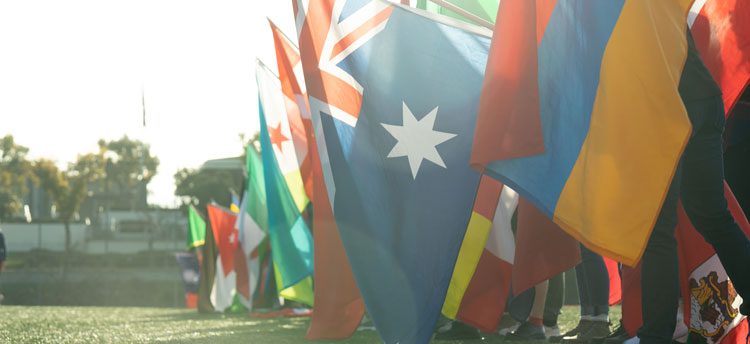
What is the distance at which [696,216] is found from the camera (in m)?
2.90

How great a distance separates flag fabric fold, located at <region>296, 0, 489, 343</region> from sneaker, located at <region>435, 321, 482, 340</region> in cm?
161

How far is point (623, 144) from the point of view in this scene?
278 cm

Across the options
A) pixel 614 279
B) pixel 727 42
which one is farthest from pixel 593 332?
pixel 727 42

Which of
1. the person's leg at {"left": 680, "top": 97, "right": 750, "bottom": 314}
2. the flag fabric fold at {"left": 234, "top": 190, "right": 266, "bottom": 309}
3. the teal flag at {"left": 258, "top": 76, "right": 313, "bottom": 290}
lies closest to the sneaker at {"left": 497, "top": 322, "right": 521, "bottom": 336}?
the teal flag at {"left": 258, "top": 76, "right": 313, "bottom": 290}

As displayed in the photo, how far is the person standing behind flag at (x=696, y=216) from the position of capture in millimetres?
2824

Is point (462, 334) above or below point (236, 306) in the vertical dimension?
above

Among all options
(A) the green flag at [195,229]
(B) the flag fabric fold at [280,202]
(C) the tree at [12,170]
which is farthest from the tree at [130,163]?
(B) the flag fabric fold at [280,202]

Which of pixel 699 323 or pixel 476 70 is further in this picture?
pixel 476 70

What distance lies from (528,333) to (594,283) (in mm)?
577

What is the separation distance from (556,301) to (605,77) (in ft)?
9.55

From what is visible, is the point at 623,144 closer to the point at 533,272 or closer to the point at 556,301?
the point at 533,272

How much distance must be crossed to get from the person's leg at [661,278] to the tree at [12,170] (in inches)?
1702

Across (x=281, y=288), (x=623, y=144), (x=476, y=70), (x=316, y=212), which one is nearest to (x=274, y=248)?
(x=281, y=288)

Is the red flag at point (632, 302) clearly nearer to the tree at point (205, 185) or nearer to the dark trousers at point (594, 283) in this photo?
the dark trousers at point (594, 283)
